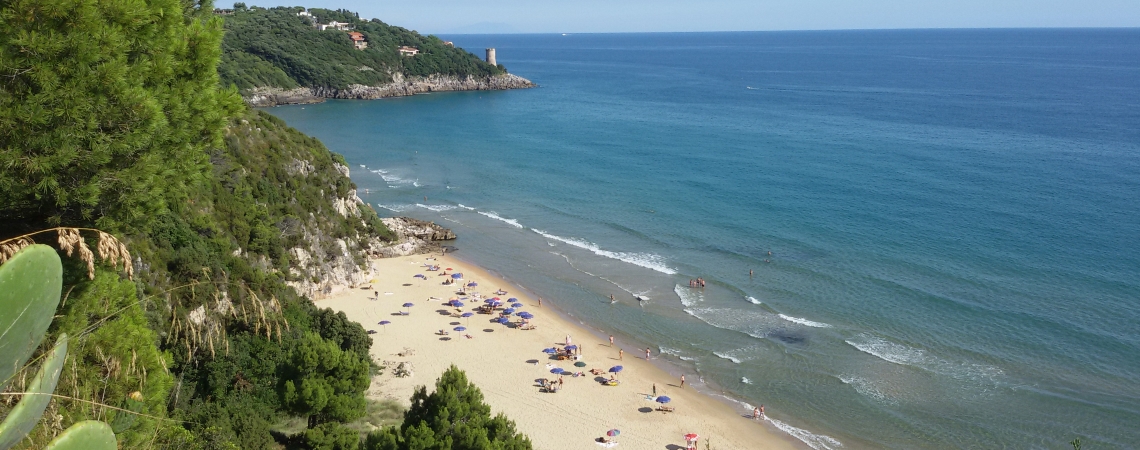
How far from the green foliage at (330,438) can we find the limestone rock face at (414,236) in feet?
78.7

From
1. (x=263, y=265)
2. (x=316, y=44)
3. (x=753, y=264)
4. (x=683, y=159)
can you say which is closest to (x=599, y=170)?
(x=683, y=159)

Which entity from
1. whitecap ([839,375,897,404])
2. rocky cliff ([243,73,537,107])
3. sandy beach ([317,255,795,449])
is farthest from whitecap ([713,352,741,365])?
rocky cliff ([243,73,537,107])

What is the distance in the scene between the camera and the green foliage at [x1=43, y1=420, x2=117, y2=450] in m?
4.07

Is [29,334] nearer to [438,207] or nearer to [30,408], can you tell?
[30,408]

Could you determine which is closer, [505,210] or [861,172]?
[505,210]

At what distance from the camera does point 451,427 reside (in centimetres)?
1744

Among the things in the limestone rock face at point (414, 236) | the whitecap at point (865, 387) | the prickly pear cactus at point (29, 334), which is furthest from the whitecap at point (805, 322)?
the prickly pear cactus at point (29, 334)

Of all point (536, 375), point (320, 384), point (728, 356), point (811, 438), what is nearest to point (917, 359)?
point (728, 356)

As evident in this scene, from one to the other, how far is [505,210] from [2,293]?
50.0m

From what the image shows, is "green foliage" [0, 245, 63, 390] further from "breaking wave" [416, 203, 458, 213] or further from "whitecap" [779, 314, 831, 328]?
"breaking wave" [416, 203, 458, 213]

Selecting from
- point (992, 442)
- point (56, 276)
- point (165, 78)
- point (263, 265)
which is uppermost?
point (165, 78)

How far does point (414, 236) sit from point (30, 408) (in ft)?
142

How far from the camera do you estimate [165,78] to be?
9281 millimetres

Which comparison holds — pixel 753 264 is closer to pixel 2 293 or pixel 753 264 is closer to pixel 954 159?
pixel 954 159
